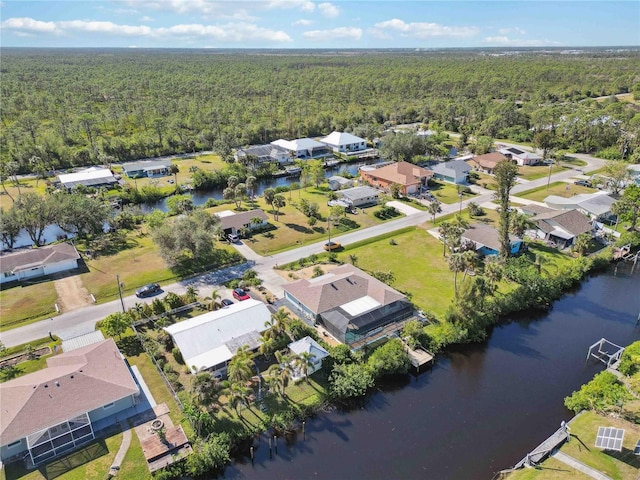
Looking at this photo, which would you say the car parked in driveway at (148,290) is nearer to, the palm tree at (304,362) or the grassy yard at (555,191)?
the palm tree at (304,362)

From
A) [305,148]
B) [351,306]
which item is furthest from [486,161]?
[351,306]

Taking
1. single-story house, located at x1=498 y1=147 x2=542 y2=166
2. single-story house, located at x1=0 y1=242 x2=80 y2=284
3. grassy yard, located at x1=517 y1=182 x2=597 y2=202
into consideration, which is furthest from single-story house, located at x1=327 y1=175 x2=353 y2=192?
single-story house, located at x1=0 y1=242 x2=80 y2=284

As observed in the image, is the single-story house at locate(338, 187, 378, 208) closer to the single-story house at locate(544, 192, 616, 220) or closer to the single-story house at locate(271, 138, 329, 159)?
the single-story house at locate(544, 192, 616, 220)

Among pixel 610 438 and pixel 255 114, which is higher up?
pixel 255 114

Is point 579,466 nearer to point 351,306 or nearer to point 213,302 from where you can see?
point 351,306

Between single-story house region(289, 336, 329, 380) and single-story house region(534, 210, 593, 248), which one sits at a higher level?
single-story house region(534, 210, 593, 248)

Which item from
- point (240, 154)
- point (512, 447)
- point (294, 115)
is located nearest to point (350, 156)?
point (240, 154)
